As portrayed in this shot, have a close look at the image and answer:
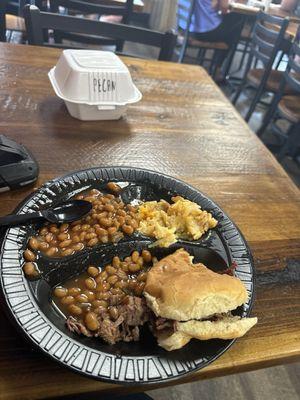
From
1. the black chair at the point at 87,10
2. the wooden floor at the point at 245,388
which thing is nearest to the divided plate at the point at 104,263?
the wooden floor at the point at 245,388

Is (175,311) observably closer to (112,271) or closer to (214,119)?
(112,271)

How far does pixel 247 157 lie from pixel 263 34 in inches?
103

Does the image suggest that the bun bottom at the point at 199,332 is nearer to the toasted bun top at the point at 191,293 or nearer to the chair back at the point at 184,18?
the toasted bun top at the point at 191,293

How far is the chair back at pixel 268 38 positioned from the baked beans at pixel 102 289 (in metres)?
3.20

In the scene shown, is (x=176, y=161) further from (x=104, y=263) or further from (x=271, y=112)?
(x=271, y=112)

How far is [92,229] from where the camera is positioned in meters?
1.02

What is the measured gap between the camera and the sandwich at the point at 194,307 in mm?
748

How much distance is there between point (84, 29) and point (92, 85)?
0.78 meters

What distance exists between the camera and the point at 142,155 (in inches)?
54.8

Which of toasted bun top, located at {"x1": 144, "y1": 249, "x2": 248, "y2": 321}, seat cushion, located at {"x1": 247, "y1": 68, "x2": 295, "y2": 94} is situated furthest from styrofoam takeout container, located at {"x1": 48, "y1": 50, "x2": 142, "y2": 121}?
seat cushion, located at {"x1": 247, "y1": 68, "x2": 295, "y2": 94}

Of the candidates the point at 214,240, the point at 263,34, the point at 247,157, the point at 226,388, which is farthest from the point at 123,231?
the point at 263,34

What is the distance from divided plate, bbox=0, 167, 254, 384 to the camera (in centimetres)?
69

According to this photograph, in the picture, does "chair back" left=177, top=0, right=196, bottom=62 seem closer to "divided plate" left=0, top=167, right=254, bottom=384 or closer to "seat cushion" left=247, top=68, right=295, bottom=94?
"seat cushion" left=247, top=68, right=295, bottom=94

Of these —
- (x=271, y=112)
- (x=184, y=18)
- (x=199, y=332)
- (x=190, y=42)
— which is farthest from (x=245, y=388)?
(x=184, y=18)
